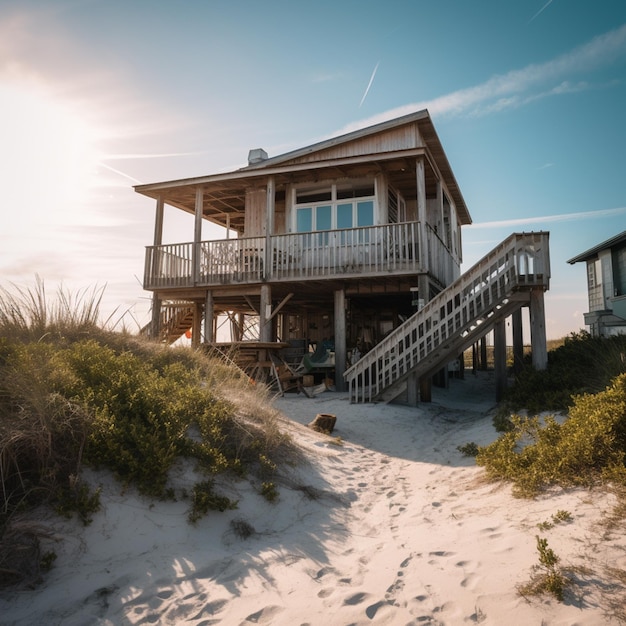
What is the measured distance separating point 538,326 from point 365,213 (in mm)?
6300

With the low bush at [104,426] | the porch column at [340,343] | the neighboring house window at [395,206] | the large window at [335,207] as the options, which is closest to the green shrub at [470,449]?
the low bush at [104,426]

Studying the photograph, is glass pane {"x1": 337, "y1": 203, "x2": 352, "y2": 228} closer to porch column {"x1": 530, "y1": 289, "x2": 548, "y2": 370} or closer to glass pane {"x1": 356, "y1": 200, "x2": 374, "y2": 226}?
glass pane {"x1": 356, "y1": 200, "x2": 374, "y2": 226}

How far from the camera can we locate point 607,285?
69.3ft

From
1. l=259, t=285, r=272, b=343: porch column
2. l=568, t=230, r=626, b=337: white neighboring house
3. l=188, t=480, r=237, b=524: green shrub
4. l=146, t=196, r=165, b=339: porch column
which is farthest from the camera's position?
l=568, t=230, r=626, b=337: white neighboring house

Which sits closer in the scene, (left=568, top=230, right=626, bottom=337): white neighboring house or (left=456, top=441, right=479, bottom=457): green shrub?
(left=456, top=441, right=479, bottom=457): green shrub

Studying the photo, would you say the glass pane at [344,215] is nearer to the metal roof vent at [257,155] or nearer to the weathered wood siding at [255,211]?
the weathered wood siding at [255,211]

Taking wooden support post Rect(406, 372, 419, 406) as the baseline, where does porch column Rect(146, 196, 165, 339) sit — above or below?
above

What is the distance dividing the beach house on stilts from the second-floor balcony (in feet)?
0.11

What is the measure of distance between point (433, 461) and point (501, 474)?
166 cm

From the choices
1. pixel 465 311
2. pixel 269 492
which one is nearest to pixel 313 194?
pixel 465 311

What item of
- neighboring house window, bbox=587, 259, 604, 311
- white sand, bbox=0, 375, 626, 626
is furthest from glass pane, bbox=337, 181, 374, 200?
neighboring house window, bbox=587, 259, 604, 311

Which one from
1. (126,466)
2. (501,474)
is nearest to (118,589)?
(126,466)

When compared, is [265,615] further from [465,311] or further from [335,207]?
[335,207]

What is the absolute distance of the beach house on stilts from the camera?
33.3ft
